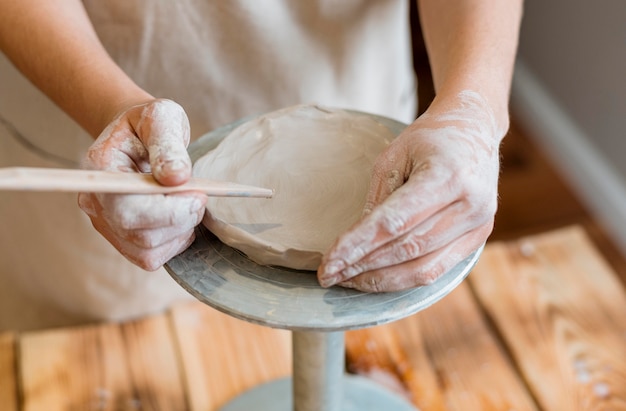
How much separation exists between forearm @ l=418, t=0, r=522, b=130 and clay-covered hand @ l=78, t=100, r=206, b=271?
0.85ft

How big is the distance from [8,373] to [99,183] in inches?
22.6

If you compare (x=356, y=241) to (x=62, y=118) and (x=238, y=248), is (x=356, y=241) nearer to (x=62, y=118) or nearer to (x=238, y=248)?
(x=238, y=248)

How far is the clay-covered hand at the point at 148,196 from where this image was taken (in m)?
0.58

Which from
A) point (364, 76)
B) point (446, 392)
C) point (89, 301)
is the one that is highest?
point (364, 76)

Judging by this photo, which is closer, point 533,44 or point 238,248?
point 238,248

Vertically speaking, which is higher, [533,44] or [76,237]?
[533,44]

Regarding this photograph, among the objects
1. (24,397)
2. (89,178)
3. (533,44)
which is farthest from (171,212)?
(533,44)

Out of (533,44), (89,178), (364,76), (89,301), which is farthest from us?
(533,44)

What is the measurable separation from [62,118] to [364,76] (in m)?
0.44

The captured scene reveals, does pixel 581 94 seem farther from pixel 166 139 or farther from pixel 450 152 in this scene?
pixel 166 139

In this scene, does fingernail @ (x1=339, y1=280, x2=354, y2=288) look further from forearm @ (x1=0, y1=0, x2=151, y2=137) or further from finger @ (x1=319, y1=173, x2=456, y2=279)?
forearm @ (x1=0, y1=0, x2=151, y2=137)

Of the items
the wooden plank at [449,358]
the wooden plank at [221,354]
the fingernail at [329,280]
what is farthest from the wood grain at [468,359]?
the fingernail at [329,280]

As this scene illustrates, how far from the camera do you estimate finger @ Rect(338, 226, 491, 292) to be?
0.60 metres

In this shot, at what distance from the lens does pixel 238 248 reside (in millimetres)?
644
